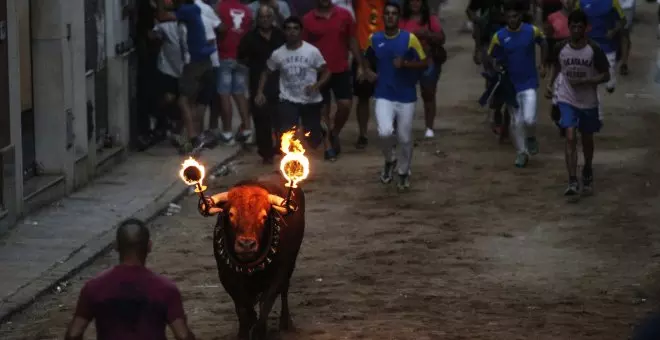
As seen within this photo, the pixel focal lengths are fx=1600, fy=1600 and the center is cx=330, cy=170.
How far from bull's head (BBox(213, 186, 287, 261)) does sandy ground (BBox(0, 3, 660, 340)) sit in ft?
3.96

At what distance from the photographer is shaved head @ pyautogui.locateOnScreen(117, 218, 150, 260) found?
7.12 meters

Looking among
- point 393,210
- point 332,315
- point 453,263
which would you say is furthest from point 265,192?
point 393,210

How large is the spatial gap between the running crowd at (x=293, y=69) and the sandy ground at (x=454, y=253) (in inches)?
22.7

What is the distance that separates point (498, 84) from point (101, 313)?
41.1 feet

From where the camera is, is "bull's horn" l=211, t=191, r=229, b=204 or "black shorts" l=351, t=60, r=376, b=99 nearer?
"bull's horn" l=211, t=191, r=229, b=204

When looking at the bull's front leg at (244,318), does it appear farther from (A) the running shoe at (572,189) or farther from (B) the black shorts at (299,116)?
(B) the black shorts at (299,116)

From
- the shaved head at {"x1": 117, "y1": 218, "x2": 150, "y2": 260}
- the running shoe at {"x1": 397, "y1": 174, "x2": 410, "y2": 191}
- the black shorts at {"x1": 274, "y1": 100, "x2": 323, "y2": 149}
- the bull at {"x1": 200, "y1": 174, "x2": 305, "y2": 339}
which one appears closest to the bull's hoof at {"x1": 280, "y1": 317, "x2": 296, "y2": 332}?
the bull at {"x1": 200, "y1": 174, "x2": 305, "y2": 339}

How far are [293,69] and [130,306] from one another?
11.4 m

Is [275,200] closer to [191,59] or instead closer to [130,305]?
[130,305]

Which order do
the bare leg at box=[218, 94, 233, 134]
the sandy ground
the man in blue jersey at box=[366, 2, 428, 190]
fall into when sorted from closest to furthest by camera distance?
the sandy ground
the man in blue jersey at box=[366, 2, 428, 190]
the bare leg at box=[218, 94, 233, 134]

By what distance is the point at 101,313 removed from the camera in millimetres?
6938

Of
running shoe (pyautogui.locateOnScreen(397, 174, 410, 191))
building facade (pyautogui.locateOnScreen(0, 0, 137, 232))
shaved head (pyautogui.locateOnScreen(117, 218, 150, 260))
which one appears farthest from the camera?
running shoe (pyautogui.locateOnScreen(397, 174, 410, 191))

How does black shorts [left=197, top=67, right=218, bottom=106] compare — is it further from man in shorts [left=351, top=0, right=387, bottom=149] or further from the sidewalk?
man in shorts [left=351, top=0, right=387, bottom=149]

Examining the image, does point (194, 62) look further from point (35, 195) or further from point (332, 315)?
point (332, 315)
